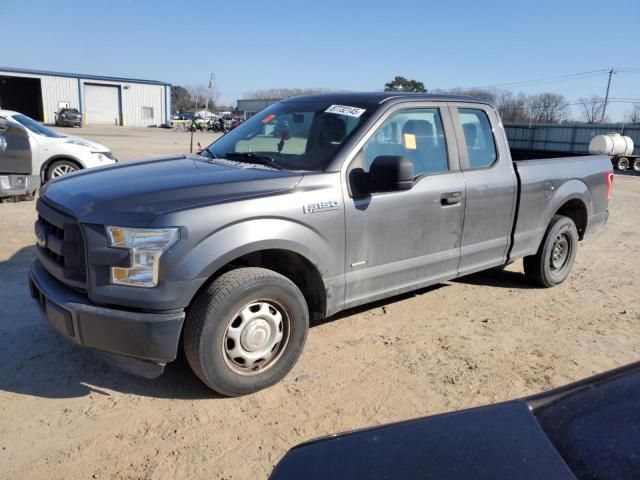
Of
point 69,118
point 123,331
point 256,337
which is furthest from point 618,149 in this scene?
point 69,118

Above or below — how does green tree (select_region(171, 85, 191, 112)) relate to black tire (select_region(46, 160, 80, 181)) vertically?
above

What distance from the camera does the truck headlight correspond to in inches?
111

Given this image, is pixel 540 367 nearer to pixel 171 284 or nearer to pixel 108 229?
pixel 171 284

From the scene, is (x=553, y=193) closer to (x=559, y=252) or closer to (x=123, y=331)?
(x=559, y=252)

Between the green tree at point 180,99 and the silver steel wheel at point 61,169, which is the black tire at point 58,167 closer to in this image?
the silver steel wheel at point 61,169

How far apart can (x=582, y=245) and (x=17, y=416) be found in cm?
752

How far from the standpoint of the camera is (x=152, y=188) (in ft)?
10.2

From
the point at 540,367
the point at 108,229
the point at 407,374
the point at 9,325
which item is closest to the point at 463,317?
the point at 540,367

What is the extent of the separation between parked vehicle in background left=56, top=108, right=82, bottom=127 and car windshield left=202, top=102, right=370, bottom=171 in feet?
158

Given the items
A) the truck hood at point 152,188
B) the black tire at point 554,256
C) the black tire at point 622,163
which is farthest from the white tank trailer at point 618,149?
the truck hood at point 152,188

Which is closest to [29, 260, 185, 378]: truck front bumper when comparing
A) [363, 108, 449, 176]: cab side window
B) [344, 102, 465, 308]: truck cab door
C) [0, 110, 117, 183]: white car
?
[344, 102, 465, 308]: truck cab door

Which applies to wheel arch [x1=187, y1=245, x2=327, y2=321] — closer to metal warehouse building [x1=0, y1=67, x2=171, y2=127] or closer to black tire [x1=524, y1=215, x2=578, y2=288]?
black tire [x1=524, y1=215, x2=578, y2=288]

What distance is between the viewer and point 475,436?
155 centimetres

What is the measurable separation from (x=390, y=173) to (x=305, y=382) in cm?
152
